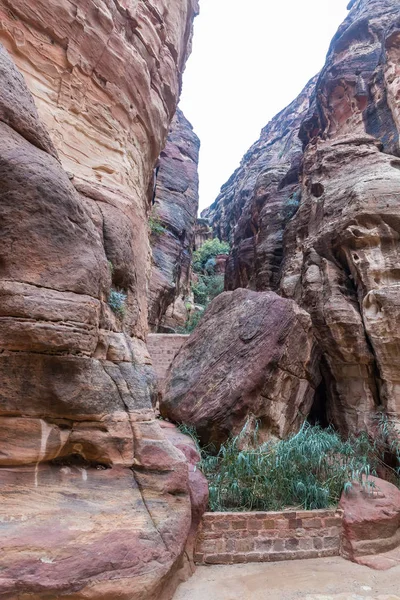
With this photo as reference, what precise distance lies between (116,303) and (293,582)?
3.90 m

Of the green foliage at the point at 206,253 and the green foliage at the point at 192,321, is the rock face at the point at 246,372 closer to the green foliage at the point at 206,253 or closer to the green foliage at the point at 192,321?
the green foliage at the point at 192,321

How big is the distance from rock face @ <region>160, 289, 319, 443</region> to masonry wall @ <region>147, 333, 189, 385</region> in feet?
6.02

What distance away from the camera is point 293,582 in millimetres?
4008

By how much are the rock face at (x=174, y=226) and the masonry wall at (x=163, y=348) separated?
9.72 ft

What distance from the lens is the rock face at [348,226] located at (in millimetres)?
8266

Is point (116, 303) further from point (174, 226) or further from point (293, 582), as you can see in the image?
point (174, 226)

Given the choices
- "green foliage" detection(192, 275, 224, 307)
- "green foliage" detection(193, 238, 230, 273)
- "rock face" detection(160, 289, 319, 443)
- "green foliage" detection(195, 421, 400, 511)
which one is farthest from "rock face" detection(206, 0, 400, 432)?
"green foliage" detection(193, 238, 230, 273)

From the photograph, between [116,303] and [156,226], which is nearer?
[116,303]

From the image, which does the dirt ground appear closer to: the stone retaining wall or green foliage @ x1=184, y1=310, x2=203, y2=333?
the stone retaining wall

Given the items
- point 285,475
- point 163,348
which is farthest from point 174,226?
point 285,475

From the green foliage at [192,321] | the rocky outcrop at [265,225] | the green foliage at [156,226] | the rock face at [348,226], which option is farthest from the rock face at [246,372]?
the green foliage at [156,226]

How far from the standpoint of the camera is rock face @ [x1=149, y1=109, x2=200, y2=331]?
1473 cm

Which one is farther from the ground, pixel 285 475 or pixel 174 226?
pixel 174 226

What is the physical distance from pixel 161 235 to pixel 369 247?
31.8 ft
